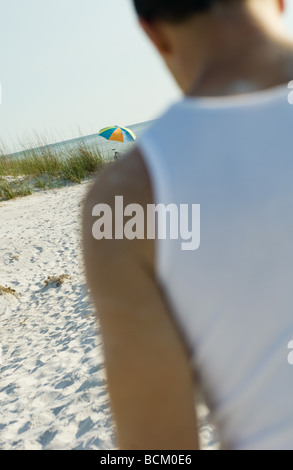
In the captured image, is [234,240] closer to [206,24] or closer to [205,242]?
[205,242]

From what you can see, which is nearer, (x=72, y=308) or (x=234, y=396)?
(x=234, y=396)

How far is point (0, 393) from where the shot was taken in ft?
10.5

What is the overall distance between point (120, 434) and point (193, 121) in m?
0.46

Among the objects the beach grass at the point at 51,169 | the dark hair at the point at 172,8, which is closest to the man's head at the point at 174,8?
the dark hair at the point at 172,8

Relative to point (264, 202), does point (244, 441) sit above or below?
below

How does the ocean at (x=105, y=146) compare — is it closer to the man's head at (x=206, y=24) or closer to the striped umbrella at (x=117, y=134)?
the man's head at (x=206, y=24)

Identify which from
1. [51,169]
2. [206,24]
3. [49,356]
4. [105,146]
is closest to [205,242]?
[206,24]

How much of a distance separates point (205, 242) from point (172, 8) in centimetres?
31

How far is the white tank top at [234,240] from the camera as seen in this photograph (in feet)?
1.77

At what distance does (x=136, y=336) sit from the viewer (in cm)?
59

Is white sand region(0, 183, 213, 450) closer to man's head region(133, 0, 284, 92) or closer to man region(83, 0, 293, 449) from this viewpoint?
man region(83, 0, 293, 449)

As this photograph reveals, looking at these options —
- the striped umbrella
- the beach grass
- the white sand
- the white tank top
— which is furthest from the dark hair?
the beach grass
